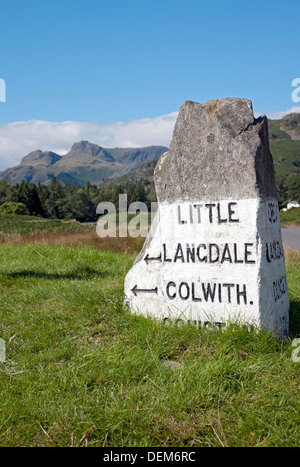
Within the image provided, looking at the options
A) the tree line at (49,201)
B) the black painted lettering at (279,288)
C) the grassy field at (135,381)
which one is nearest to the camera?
the grassy field at (135,381)

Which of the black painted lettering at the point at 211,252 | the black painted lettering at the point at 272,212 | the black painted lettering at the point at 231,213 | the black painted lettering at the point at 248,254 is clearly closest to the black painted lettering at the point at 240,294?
the black painted lettering at the point at 248,254

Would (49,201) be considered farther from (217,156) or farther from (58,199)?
(217,156)

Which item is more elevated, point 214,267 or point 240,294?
point 214,267

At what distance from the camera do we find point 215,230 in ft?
14.2

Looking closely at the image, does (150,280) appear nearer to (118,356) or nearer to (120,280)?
(118,356)

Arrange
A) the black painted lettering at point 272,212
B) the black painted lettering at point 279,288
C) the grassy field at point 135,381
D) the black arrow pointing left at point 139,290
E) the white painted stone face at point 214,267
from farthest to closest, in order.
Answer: the black arrow pointing left at point 139,290
the black painted lettering at point 272,212
the black painted lettering at point 279,288
the white painted stone face at point 214,267
the grassy field at point 135,381

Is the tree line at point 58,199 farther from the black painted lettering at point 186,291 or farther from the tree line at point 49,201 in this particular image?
the black painted lettering at point 186,291

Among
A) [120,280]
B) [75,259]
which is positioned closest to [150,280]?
[120,280]

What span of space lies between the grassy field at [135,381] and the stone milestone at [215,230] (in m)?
0.32

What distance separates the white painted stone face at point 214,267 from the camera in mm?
4102

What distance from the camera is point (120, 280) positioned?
20.1 feet

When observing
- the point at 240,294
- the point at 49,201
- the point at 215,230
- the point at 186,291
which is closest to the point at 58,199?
the point at 49,201

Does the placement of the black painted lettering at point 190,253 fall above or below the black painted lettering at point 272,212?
below

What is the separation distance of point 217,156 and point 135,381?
2.46 meters
